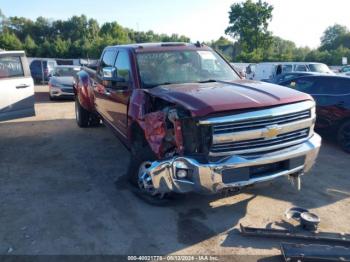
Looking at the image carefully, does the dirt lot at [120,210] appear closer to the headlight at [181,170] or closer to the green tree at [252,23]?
the headlight at [181,170]

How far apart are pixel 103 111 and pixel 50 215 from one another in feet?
9.67

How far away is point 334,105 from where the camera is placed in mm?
7312

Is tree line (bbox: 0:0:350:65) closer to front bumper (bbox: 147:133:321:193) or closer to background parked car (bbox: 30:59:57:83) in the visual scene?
background parked car (bbox: 30:59:57:83)

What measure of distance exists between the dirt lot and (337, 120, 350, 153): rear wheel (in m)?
0.42

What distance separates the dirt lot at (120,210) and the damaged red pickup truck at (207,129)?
462 millimetres

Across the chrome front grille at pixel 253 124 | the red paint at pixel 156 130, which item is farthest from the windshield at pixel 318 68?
the red paint at pixel 156 130

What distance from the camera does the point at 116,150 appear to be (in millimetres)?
7145

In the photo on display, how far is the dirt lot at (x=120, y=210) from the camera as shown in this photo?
147 inches

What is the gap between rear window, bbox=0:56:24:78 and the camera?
6.94 meters

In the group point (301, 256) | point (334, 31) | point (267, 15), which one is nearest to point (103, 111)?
point (301, 256)

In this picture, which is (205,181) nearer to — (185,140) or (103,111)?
(185,140)

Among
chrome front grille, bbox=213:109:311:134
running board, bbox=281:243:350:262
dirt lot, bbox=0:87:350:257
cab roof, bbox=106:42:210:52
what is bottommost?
dirt lot, bbox=0:87:350:257

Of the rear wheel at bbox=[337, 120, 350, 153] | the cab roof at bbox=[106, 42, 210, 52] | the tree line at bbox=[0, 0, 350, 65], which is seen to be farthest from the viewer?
the tree line at bbox=[0, 0, 350, 65]

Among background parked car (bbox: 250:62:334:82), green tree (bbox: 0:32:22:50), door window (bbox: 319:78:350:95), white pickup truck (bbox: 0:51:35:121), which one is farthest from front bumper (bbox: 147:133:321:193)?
green tree (bbox: 0:32:22:50)
